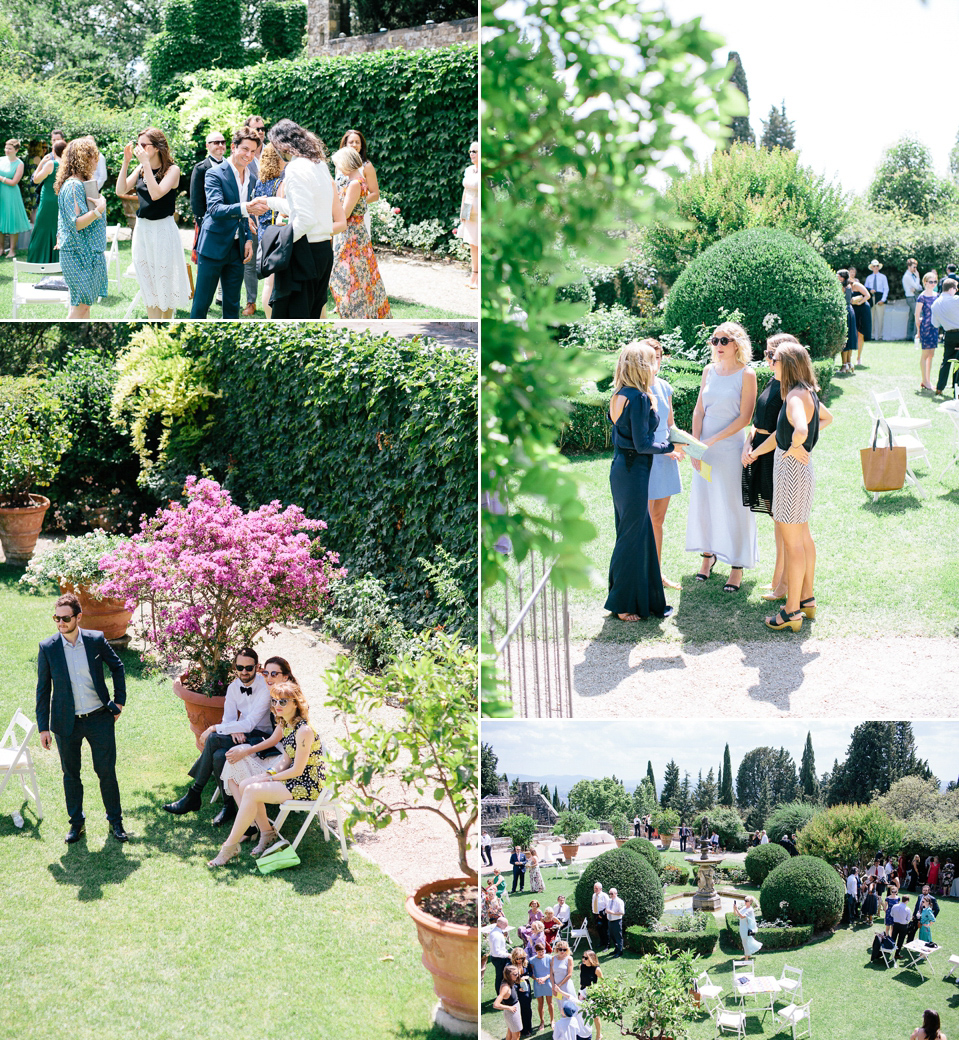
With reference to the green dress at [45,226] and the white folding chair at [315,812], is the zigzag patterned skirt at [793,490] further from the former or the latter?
the green dress at [45,226]

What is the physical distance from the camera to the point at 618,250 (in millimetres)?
2355

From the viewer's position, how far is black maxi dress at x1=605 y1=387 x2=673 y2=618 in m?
5.02

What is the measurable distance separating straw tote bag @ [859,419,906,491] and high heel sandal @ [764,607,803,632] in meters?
2.40

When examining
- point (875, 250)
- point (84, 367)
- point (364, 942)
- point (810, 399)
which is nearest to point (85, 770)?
point (364, 942)

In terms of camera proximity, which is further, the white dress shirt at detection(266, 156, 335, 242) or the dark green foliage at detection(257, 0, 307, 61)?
the dark green foliage at detection(257, 0, 307, 61)

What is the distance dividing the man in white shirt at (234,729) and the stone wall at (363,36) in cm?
1289

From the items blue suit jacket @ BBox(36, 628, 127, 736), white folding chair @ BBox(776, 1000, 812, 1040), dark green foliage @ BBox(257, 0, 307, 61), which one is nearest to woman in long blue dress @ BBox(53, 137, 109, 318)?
blue suit jacket @ BBox(36, 628, 127, 736)

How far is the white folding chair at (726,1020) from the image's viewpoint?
4467 millimetres

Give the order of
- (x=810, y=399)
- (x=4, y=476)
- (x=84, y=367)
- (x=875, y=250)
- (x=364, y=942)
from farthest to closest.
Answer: (x=875, y=250) → (x=84, y=367) → (x=4, y=476) → (x=810, y=399) → (x=364, y=942)

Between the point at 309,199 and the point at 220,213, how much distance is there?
118 centimetres

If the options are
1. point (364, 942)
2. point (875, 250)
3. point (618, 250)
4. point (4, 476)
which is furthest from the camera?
point (875, 250)

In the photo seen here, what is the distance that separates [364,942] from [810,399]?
345 centimetres

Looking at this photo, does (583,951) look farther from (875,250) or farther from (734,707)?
(875,250)

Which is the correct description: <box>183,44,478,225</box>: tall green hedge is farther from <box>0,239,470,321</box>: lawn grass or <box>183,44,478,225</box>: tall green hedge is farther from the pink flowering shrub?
the pink flowering shrub
